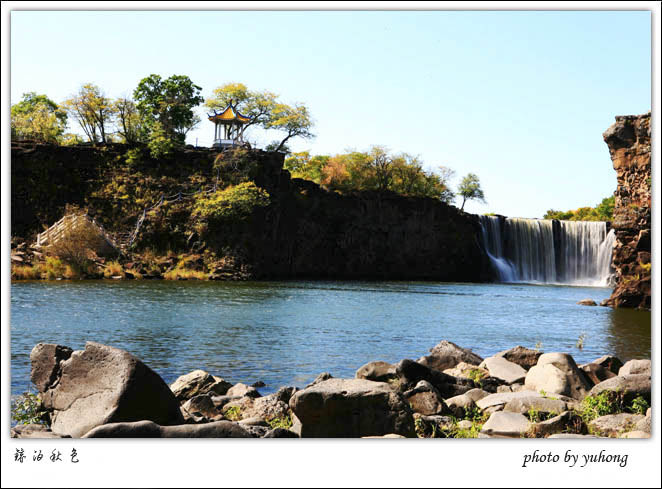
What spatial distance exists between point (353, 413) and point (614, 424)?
2.97 metres

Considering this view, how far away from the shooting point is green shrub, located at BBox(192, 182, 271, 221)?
152 ft

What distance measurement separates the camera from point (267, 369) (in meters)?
12.4

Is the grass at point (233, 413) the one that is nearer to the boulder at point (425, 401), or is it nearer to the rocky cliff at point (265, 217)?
the boulder at point (425, 401)

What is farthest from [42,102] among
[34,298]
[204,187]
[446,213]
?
[34,298]

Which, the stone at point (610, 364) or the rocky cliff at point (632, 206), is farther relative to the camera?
the rocky cliff at point (632, 206)

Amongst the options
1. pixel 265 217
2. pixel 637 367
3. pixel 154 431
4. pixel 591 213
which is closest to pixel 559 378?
pixel 637 367

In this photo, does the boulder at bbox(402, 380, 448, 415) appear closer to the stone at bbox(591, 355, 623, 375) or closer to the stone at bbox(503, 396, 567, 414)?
the stone at bbox(503, 396, 567, 414)

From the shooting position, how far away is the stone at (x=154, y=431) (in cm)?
564

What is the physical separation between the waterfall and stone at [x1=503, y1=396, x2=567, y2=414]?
46.7 meters

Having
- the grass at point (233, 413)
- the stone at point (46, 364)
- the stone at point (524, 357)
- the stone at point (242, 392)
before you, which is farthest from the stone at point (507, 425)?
the stone at point (524, 357)

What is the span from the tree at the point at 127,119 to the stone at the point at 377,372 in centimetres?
4601

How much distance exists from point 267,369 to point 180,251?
34706 mm

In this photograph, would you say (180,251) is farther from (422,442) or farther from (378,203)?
(422,442)

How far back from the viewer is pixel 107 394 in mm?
6617
